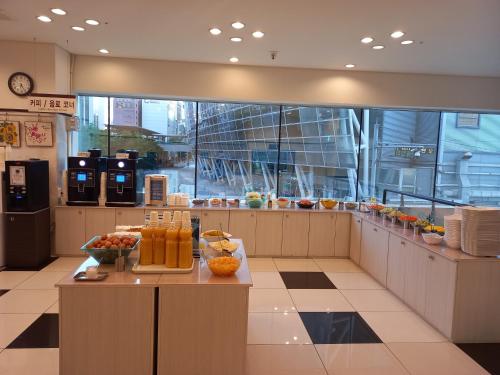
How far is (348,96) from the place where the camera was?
6.25 metres

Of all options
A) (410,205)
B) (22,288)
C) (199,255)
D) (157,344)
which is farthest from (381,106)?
(22,288)

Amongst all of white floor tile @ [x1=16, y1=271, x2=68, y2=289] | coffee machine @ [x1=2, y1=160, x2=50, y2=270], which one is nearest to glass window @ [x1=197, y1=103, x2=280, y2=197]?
coffee machine @ [x1=2, y1=160, x2=50, y2=270]

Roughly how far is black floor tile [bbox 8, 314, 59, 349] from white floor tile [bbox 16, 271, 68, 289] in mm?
779

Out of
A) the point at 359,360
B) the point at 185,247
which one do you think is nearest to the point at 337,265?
the point at 359,360

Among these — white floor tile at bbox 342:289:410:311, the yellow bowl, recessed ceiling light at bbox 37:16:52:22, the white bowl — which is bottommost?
white floor tile at bbox 342:289:410:311

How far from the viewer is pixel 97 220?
18.2 ft

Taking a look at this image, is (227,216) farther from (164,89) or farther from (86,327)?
(86,327)

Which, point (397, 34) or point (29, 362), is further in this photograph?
point (397, 34)

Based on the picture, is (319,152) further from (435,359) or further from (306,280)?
(435,359)

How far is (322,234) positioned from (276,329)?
2725 millimetres

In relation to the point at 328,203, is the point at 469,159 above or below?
above

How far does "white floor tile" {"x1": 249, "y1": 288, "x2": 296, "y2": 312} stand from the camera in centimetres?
396

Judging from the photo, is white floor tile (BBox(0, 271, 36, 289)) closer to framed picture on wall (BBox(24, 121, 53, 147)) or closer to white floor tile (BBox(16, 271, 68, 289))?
white floor tile (BBox(16, 271, 68, 289))

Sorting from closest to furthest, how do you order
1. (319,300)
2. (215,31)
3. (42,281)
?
(319,300)
(215,31)
(42,281)
